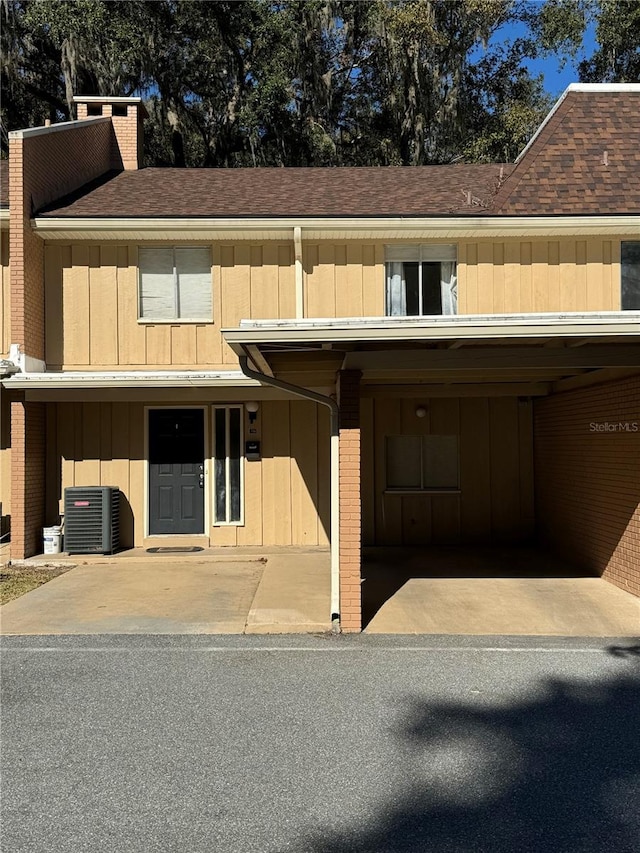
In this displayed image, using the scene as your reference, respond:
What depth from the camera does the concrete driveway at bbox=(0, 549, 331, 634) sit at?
22.7ft

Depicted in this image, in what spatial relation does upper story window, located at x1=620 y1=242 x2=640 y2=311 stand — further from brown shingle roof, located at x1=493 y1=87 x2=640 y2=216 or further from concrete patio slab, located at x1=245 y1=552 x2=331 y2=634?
concrete patio slab, located at x1=245 y1=552 x2=331 y2=634

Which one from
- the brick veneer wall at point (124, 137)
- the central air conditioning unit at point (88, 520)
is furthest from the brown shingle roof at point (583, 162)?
the brick veneer wall at point (124, 137)

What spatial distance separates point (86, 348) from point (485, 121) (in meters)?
17.3

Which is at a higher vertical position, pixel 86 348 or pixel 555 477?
pixel 86 348

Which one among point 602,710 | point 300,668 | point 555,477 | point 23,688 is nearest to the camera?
point 602,710

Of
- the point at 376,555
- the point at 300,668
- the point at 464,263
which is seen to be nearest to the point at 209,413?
the point at 376,555

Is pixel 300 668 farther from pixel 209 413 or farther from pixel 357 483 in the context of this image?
pixel 209 413

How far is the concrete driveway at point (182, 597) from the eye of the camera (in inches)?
273

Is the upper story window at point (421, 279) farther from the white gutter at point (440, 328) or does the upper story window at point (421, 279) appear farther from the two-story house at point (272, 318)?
the white gutter at point (440, 328)

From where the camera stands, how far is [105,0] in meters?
21.0

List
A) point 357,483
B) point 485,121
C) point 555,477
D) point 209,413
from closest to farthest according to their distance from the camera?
point 357,483 < point 555,477 < point 209,413 < point 485,121

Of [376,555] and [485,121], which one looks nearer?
[376,555]

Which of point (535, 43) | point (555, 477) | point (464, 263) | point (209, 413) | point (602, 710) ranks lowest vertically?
point (602, 710)

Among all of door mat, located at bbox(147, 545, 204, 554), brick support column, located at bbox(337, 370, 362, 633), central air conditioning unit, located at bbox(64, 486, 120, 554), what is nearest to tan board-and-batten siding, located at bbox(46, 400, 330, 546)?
door mat, located at bbox(147, 545, 204, 554)
